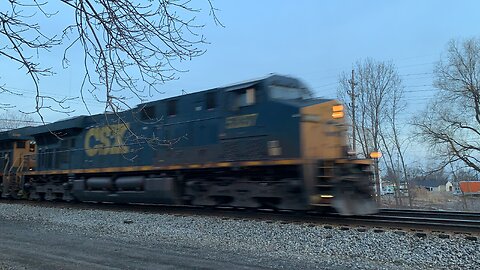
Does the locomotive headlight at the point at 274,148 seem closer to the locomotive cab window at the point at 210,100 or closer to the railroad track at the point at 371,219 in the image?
the railroad track at the point at 371,219

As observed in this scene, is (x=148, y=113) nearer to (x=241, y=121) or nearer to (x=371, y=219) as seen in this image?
(x=241, y=121)

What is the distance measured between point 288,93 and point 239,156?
223 centimetres

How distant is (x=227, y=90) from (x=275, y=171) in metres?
2.87

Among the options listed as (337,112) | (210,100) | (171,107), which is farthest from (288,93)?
(171,107)

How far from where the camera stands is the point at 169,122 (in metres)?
14.4

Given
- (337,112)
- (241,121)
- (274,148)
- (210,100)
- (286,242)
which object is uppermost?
(210,100)

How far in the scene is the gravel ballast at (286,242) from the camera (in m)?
6.62

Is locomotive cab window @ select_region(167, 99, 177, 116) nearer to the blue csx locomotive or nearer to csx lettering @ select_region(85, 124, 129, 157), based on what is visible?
the blue csx locomotive

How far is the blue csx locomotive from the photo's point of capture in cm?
1073

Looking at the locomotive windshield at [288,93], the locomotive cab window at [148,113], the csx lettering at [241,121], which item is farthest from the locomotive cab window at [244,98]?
the locomotive cab window at [148,113]

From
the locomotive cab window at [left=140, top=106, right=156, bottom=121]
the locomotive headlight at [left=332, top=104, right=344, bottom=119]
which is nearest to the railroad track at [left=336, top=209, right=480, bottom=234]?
the locomotive headlight at [left=332, top=104, right=344, bottom=119]

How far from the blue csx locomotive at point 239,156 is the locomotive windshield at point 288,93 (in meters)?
0.03

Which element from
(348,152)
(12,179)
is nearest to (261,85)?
(348,152)

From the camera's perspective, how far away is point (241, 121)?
40.2ft
